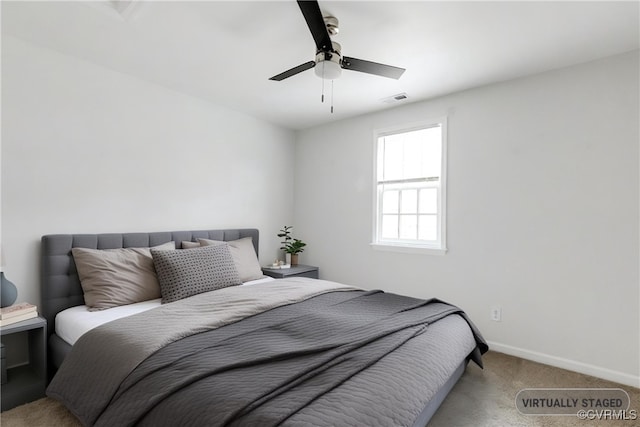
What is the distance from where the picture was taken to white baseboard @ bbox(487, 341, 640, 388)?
244 cm

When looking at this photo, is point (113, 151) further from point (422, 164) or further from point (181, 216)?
point (422, 164)

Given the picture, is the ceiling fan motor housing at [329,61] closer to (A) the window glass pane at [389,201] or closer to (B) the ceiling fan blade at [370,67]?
(B) the ceiling fan blade at [370,67]

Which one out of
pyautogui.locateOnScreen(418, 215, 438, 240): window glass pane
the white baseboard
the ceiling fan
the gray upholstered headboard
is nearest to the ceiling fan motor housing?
the ceiling fan

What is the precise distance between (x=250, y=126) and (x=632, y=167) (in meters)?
3.68

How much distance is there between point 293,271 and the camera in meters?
3.96

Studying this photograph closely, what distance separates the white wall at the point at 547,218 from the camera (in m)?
2.48

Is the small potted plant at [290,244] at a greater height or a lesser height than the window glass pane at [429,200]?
lesser

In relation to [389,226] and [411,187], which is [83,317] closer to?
[389,226]

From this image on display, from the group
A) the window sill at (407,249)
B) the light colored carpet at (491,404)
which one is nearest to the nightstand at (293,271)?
the window sill at (407,249)

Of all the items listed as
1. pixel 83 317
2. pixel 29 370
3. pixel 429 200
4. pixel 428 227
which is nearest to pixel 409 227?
pixel 428 227

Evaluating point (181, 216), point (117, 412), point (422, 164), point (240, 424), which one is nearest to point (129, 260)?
point (181, 216)

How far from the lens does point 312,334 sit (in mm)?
1863

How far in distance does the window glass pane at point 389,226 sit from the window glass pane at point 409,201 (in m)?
0.15

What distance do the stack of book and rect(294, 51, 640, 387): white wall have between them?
3153 mm
